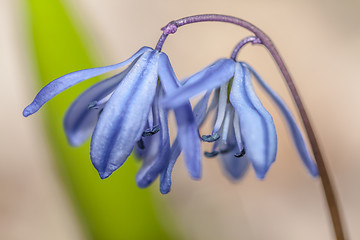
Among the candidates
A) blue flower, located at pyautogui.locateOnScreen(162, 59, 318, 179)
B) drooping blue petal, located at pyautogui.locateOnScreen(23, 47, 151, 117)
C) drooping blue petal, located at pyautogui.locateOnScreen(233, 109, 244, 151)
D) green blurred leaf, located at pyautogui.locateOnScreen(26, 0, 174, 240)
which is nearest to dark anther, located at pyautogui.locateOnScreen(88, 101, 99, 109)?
drooping blue petal, located at pyautogui.locateOnScreen(23, 47, 151, 117)

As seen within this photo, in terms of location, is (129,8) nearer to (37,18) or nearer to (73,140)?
(37,18)

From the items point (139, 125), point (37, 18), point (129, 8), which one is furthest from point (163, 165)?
point (129, 8)

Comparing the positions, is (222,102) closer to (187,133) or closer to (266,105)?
(187,133)

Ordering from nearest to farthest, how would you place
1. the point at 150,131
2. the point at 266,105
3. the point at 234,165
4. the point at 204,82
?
the point at 204,82 < the point at 150,131 < the point at 234,165 < the point at 266,105

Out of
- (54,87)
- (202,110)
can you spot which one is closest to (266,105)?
(202,110)

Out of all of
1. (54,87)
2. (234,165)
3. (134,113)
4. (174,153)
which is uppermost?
(54,87)
